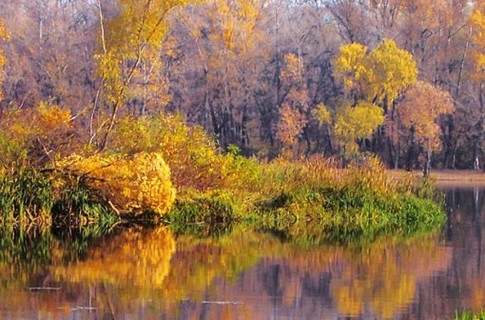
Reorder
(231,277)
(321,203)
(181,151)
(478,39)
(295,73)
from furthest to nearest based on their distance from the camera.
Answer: (295,73)
(478,39)
(181,151)
(321,203)
(231,277)

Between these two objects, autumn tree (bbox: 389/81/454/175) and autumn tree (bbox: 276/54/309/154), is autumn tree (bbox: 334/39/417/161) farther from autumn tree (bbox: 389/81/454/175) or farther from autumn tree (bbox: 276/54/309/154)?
autumn tree (bbox: 276/54/309/154)

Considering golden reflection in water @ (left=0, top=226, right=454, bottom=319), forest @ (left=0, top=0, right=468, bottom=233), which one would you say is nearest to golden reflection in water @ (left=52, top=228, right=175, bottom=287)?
golden reflection in water @ (left=0, top=226, right=454, bottom=319)

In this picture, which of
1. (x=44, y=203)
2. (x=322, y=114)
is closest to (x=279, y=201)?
(x=44, y=203)

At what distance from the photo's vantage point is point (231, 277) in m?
16.8

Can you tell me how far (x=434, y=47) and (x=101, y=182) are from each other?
132 ft

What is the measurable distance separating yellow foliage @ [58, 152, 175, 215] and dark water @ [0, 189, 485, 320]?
2.48ft

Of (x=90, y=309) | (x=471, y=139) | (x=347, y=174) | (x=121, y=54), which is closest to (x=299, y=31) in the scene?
(x=471, y=139)

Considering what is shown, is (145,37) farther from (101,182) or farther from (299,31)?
(299,31)

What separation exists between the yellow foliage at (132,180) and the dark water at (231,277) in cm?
76

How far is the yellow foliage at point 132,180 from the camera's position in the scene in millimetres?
24406

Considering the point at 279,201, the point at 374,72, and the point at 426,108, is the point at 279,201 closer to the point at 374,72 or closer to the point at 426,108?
the point at 374,72

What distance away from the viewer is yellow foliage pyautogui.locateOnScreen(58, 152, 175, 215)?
2441cm

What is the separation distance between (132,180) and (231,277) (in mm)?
8083

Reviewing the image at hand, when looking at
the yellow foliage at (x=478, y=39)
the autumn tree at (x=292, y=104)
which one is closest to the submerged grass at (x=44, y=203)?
the autumn tree at (x=292, y=104)
